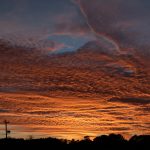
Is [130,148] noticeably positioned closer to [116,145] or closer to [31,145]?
[116,145]

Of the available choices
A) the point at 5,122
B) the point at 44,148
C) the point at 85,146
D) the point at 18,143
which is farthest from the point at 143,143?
the point at 5,122

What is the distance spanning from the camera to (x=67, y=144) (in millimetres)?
61844

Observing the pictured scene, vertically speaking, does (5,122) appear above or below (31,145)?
above

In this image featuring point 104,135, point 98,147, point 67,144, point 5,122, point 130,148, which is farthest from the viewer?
point 104,135

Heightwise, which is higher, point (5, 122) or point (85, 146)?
point (5, 122)

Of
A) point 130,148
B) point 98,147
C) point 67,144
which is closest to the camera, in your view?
point 130,148

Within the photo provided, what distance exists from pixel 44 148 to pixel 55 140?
272 inches

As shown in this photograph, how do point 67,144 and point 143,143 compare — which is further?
point 67,144

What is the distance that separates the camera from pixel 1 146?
5912cm

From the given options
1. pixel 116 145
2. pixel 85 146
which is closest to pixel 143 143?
pixel 116 145

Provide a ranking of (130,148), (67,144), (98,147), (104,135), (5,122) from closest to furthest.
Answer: (130,148) → (98,147) → (67,144) → (5,122) → (104,135)

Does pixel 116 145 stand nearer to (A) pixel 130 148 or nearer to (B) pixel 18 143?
(A) pixel 130 148

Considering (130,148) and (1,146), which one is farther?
(1,146)

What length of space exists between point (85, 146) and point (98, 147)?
2.20 metres
